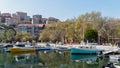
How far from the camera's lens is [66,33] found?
9356 centimetres

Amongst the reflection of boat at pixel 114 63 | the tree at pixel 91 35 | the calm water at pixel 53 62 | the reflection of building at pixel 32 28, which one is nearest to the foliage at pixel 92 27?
the tree at pixel 91 35

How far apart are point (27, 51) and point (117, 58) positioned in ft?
97.3

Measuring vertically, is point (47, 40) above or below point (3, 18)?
below

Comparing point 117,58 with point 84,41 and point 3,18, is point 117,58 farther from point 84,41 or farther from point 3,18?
point 3,18

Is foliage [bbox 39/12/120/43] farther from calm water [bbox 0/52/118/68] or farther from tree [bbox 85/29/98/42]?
calm water [bbox 0/52/118/68]

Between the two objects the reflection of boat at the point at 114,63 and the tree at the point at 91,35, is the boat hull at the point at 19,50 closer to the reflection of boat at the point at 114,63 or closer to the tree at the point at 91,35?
the tree at the point at 91,35

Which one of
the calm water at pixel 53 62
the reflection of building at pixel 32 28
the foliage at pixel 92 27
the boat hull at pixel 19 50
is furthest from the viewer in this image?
the reflection of building at pixel 32 28

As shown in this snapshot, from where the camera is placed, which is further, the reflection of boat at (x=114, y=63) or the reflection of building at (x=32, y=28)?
the reflection of building at (x=32, y=28)

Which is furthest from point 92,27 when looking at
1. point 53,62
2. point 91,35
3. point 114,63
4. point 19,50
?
point 114,63

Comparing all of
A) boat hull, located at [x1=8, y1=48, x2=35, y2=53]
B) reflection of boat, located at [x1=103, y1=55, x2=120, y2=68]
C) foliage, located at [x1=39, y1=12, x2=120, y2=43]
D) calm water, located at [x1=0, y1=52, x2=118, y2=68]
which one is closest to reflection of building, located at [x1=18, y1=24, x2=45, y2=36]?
foliage, located at [x1=39, y1=12, x2=120, y2=43]

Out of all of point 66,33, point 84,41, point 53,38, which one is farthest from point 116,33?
point 53,38

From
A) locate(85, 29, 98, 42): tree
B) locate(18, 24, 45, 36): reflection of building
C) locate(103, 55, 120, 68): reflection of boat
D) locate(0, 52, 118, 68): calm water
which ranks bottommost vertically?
locate(0, 52, 118, 68): calm water

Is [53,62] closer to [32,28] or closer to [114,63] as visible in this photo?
[114,63]

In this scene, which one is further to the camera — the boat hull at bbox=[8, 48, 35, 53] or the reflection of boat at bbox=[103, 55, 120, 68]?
the boat hull at bbox=[8, 48, 35, 53]
